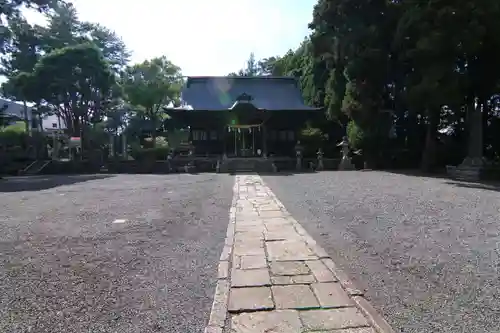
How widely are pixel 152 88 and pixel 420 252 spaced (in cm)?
2796

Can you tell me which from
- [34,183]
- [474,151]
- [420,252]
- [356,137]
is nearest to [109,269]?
[420,252]

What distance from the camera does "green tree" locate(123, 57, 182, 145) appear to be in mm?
28906

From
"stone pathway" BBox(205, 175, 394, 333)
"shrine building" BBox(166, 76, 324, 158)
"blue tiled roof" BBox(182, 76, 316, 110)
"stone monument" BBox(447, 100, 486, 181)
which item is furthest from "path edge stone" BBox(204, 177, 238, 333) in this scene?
"blue tiled roof" BBox(182, 76, 316, 110)

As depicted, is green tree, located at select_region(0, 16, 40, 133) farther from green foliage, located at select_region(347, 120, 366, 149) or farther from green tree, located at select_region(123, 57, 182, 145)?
green foliage, located at select_region(347, 120, 366, 149)

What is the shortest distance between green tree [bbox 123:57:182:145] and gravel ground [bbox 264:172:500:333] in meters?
23.6

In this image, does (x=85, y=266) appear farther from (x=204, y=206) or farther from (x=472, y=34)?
(x=472, y=34)

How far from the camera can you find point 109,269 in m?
3.74

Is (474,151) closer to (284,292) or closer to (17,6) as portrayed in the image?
(284,292)

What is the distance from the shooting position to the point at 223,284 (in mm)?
3254

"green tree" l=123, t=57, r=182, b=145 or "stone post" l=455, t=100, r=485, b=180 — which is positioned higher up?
"green tree" l=123, t=57, r=182, b=145

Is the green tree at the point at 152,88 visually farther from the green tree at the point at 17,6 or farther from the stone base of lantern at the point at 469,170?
the stone base of lantern at the point at 469,170

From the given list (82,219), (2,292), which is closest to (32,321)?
(2,292)

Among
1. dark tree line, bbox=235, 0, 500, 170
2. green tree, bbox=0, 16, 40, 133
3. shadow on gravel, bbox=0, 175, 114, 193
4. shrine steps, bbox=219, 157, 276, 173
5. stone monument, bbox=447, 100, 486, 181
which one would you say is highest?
green tree, bbox=0, 16, 40, 133

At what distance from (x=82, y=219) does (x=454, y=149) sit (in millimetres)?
18866
